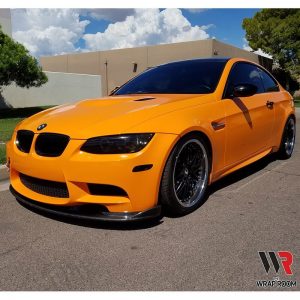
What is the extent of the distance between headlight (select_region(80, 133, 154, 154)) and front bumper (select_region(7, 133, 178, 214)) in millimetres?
41

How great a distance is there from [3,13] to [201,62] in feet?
70.7

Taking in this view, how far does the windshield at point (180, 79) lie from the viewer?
4.22 meters

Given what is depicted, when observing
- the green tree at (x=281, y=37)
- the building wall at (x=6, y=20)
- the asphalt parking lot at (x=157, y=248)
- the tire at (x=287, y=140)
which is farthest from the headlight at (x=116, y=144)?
the green tree at (x=281, y=37)

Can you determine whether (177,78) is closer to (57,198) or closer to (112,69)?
(57,198)

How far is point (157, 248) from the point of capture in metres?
2.96

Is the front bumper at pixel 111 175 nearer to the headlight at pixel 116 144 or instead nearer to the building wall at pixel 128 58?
the headlight at pixel 116 144

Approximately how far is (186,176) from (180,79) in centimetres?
138

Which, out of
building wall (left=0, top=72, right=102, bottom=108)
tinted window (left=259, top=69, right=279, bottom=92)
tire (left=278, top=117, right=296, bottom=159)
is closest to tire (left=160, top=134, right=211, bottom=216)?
tinted window (left=259, top=69, right=279, bottom=92)

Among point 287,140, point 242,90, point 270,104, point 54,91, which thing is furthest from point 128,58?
point 242,90

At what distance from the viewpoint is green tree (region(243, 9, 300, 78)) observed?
32.4 m

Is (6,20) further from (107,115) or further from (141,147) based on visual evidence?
(141,147)

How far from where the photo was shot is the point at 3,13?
2261cm

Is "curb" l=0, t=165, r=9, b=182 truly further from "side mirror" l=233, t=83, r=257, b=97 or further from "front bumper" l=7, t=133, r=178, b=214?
"side mirror" l=233, t=83, r=257, b=97

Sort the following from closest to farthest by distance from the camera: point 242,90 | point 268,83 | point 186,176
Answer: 1. point 186,176
2. point 242,90
3. point 268,83
